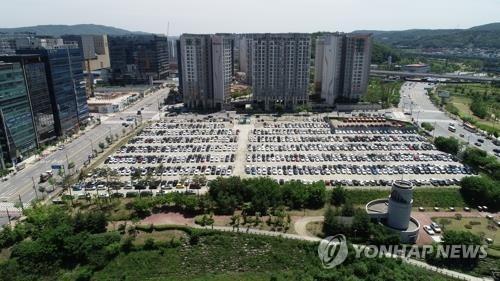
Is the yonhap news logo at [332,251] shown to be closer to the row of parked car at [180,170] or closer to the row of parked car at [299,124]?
the row of parked car at [180,170]

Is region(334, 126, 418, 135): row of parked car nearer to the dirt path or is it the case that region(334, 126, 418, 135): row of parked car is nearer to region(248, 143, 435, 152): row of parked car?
region(248, 143, 435, 152): row of parked car

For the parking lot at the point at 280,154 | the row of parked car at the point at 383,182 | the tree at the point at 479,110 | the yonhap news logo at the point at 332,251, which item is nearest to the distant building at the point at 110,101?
the parking lot at the point at 280,154

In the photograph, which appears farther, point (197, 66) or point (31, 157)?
point (197, 66)

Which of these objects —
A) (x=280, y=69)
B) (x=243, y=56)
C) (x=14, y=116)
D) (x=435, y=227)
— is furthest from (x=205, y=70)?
(x=435, y=227)

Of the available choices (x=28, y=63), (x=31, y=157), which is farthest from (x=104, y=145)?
(x=28, y=63)

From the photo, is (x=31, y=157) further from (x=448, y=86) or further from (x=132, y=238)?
(x=448, y=86)

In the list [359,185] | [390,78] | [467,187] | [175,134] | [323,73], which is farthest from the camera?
[390,78]
